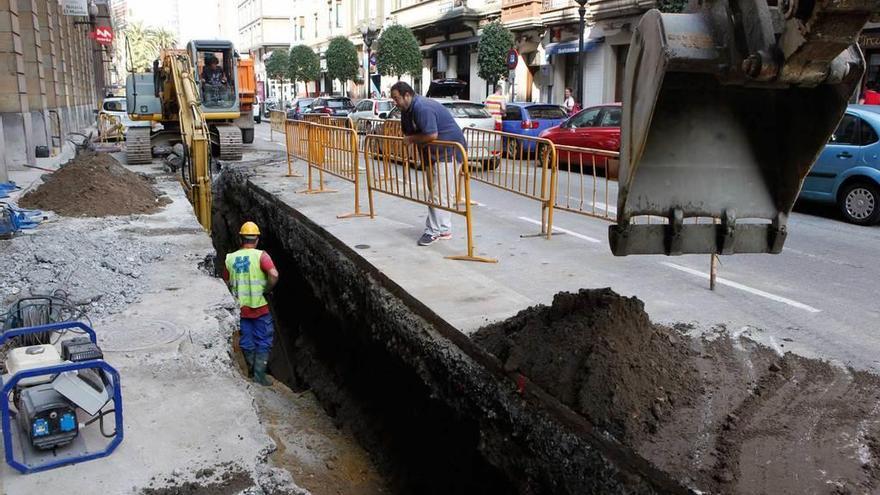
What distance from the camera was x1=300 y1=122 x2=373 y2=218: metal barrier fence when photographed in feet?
34.1

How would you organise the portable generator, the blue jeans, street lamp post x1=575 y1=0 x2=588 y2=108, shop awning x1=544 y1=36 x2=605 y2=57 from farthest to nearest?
shop awning x1=544 y1=36 x2=605 y2=57 → street lamp post x1=575 y1=0 x2=588 y2=108 → the blue jeans → the portable generator

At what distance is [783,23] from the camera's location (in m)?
3.12

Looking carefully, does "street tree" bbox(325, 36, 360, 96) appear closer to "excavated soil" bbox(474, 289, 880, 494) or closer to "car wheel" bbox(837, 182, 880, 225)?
"car wheel" bbox(837, 182, 880, 225)

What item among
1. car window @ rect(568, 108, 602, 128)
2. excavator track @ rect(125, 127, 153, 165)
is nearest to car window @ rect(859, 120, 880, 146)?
car window @ rect(568, 108, 602, 128)

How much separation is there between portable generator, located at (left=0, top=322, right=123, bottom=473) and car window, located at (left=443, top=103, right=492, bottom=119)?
1335 centimetres

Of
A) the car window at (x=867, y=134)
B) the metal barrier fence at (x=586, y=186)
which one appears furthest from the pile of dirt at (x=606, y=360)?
the car window at (x=867, y=134)

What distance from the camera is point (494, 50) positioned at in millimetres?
29469

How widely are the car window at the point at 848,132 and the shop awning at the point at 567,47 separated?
16732 mm

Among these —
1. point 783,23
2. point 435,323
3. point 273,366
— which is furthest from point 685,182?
point 273,366

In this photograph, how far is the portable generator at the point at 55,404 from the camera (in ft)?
11.4

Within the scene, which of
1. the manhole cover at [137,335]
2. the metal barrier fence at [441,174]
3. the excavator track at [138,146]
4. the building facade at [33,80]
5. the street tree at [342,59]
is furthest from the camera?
the street tree at [342,59]

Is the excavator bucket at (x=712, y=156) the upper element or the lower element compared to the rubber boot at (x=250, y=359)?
upper

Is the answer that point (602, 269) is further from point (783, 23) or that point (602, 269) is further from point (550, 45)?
point (550, 45)

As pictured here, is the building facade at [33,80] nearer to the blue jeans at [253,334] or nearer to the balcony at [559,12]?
the blue jeans at [253,334]
